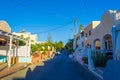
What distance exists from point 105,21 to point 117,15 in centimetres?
431

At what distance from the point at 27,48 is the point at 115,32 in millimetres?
20765

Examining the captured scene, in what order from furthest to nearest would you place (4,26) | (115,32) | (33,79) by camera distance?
(4,26) → (115,32) → (33,79)

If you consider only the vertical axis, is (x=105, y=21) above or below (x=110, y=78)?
above

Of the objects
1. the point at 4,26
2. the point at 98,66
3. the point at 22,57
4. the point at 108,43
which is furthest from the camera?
the point at 4,26

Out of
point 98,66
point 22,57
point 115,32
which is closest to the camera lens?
point 115,32

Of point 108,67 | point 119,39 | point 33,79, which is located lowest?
point 33,79

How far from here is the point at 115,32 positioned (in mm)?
16516

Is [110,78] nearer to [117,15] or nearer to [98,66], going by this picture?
[98,66]

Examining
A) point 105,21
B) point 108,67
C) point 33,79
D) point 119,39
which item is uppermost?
point 105,21

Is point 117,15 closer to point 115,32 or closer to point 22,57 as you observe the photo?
point 115,32

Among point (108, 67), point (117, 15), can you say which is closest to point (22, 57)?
point (117, 15)

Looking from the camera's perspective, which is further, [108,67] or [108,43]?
[108,43]

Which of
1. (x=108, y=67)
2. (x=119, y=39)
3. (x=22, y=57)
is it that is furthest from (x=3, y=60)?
(x=108, y=67)

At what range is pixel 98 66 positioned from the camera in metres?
21.4
